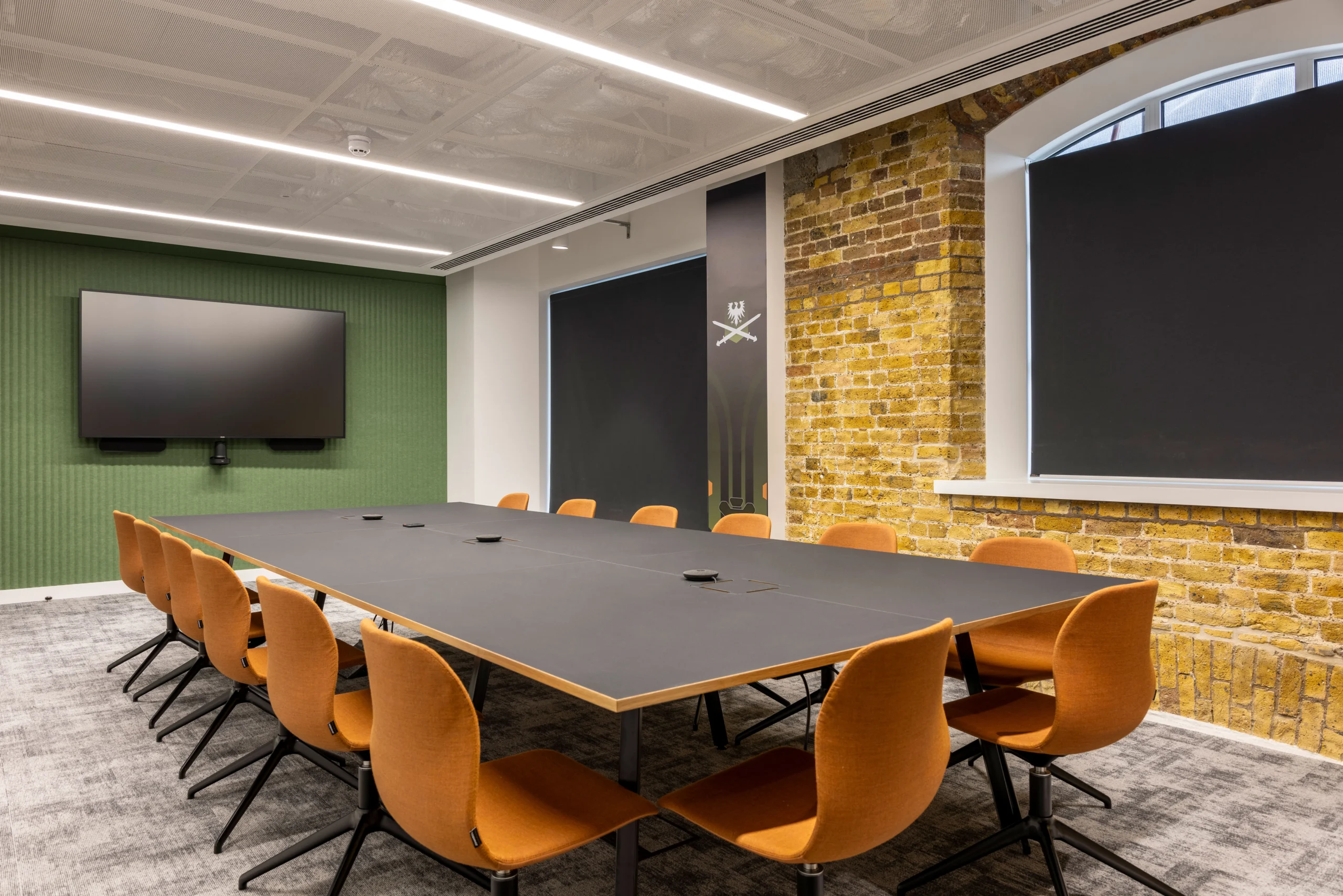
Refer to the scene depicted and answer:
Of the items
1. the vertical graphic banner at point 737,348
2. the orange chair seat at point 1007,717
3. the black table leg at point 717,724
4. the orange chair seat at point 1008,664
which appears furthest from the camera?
the vertical graphic banner at point 737,348

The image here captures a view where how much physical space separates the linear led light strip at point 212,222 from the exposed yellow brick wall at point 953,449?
3723 millimetres

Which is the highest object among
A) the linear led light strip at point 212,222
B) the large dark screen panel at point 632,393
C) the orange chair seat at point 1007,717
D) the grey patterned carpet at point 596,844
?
the linear led light strip at point 212,222

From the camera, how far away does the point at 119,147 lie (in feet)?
15.9

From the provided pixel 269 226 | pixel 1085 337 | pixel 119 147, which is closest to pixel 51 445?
pixel 269 226

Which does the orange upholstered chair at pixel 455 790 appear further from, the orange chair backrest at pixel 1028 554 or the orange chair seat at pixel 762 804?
the orange chair backrest at pixel 1028 554

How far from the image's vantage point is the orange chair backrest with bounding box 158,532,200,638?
3328 millimetres

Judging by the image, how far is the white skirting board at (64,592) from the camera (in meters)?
6.82

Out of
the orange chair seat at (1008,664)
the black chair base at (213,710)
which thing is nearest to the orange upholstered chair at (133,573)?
the black chair base at (213,710)

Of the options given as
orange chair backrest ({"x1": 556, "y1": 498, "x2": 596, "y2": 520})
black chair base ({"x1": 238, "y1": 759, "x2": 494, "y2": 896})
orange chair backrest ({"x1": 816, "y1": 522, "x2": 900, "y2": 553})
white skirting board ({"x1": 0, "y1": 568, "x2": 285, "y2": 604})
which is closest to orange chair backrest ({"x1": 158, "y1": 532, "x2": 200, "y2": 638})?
black chair base ({"x1": 238, "y1": 759, "x2": 494, "y2": 896})

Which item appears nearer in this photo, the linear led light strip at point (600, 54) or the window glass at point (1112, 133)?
the linear led light strip at point (600, 54)

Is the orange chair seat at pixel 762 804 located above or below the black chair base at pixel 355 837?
above

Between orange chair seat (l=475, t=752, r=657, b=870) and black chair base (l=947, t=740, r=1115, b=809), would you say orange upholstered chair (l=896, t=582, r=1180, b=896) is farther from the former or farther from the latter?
orange chair seat (l=475, t=752, r=657, b=870)

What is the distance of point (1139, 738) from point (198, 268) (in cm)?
805

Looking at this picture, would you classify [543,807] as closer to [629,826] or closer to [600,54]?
[629,826]
